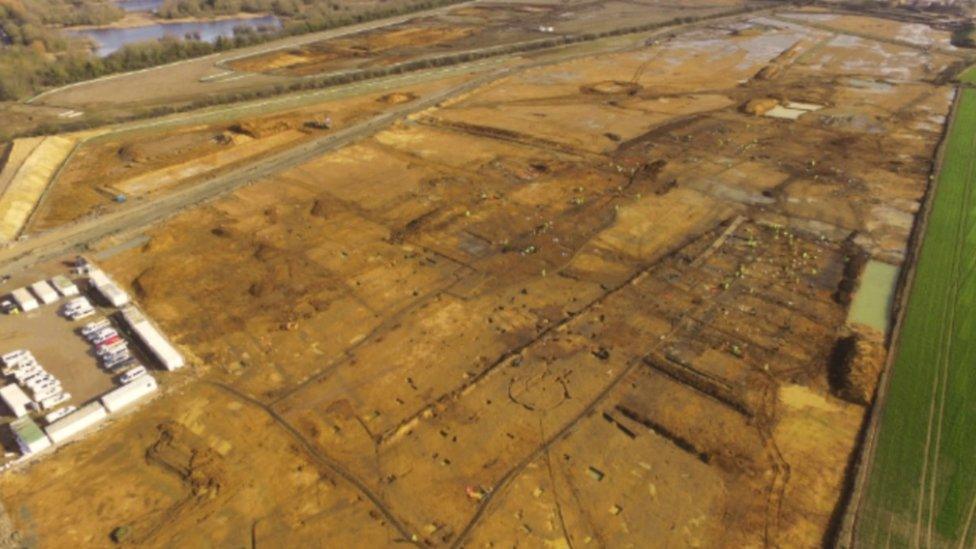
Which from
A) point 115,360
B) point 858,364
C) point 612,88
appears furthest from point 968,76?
point 115,360

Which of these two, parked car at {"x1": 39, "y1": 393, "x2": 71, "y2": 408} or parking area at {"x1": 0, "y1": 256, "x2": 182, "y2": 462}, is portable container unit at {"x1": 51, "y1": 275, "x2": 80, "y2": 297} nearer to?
parking area at {"x1": 0, "y1": 256, "x2": 182, "y2": 462}

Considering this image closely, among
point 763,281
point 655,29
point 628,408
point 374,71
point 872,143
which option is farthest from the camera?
point 655,29

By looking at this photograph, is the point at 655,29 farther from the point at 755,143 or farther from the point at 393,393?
the point at 393,393

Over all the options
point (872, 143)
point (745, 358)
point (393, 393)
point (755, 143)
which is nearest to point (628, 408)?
point (745, 358)

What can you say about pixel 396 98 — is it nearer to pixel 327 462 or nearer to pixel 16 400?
pixel 16 400

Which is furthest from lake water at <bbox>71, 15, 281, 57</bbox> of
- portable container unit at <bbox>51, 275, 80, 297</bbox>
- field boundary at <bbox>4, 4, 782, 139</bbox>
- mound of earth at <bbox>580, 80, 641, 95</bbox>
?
portable container unit at <bbox>51, 275, 80, 297</bbox>
